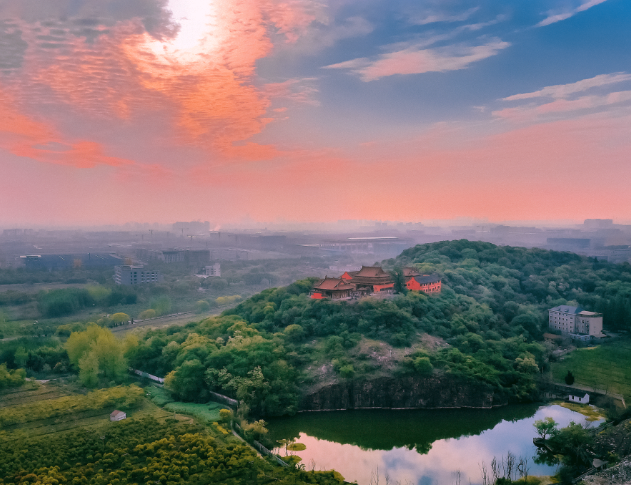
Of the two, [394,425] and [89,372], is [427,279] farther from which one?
[89,372]

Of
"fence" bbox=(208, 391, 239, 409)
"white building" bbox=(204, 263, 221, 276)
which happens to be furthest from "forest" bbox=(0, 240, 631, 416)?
"white building" bbox=(204, 263, 221, 276)

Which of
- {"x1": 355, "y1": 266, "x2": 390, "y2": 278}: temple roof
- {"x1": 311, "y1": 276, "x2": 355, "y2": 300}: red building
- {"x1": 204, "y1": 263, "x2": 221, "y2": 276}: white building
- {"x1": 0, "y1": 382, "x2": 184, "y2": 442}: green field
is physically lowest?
{"x1": 0, "y1": 382, "x2": 184, "y2": 442}: green field

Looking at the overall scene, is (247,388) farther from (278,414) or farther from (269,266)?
(269,266)

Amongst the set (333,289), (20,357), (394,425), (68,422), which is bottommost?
(394,425)

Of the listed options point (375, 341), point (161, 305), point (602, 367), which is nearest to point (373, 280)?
point (375, 341)

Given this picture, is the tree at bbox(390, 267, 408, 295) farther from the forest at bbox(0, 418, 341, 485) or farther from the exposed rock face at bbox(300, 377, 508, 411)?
the forest at bbox(0, 418, 341, 485)

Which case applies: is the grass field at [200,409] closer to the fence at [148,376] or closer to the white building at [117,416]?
the white building at [117,416]
